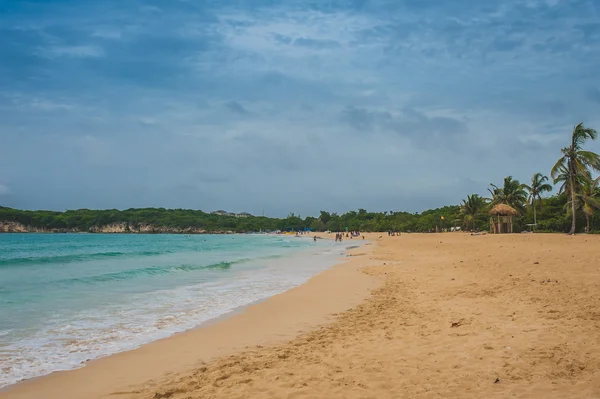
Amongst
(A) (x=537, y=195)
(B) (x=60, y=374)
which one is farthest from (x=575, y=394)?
(A) (x=537, y=195)

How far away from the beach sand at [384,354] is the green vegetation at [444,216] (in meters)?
30.8

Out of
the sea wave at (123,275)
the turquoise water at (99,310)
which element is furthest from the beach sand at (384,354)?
the sea wave at (123,275)

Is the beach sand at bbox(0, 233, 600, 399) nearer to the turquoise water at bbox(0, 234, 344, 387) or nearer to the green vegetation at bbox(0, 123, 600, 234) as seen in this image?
the turquoise water at bbox(0, 234, 344, 387)

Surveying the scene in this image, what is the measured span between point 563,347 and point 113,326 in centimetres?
780

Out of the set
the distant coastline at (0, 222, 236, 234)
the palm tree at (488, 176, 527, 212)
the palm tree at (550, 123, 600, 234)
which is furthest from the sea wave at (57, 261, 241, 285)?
the distant coastline at (0, 222, 236, 234)

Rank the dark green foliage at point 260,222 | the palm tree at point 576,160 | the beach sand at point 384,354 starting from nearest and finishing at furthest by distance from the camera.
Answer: the beach sand at point 384,354 < the palm tree at point 576,160 < the dark green foliage at point 260,222

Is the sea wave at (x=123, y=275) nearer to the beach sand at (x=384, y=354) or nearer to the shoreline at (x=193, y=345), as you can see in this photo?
the shoreline at (x=193, y=345)

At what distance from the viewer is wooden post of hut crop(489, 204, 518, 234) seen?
43.5 meters

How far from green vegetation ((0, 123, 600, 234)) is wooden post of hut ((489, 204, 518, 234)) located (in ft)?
11.4

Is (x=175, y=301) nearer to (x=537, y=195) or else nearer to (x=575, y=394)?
(x=575, y=394)

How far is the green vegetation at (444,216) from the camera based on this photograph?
3488 cm

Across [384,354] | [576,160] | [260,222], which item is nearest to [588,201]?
[576,160]

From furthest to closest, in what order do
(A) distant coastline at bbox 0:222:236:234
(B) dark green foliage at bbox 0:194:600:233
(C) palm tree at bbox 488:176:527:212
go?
(A) distant coastline at bbox 0:222:236:234 → (B) dark green foliage at bbox 0:194:600:233 → (C) palm tree at bbox 488:176:527:212

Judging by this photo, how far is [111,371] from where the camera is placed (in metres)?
5.44
